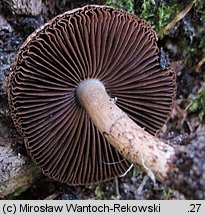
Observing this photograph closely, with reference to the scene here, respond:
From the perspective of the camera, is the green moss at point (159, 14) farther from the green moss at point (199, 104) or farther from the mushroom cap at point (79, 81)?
the green moss at point (199, 104)

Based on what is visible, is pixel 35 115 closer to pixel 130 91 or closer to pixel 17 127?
pixel 17 127

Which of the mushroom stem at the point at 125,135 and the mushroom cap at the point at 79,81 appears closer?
the mushroom stem at the point at 125,135

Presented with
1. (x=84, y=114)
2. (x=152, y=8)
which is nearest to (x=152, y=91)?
(x=84, y=114)

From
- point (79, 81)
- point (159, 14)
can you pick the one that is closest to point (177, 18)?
point (159, 14)

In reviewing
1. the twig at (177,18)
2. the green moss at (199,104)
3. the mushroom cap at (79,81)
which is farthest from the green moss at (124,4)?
the green moss at (199,104)

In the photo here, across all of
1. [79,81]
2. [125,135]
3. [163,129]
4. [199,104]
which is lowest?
[163,129]

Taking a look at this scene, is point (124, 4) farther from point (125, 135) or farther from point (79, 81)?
point (125, 135)

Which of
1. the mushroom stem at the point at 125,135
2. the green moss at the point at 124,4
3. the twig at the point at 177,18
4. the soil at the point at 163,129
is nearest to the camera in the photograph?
the mushroom stem at the point at 125,135
